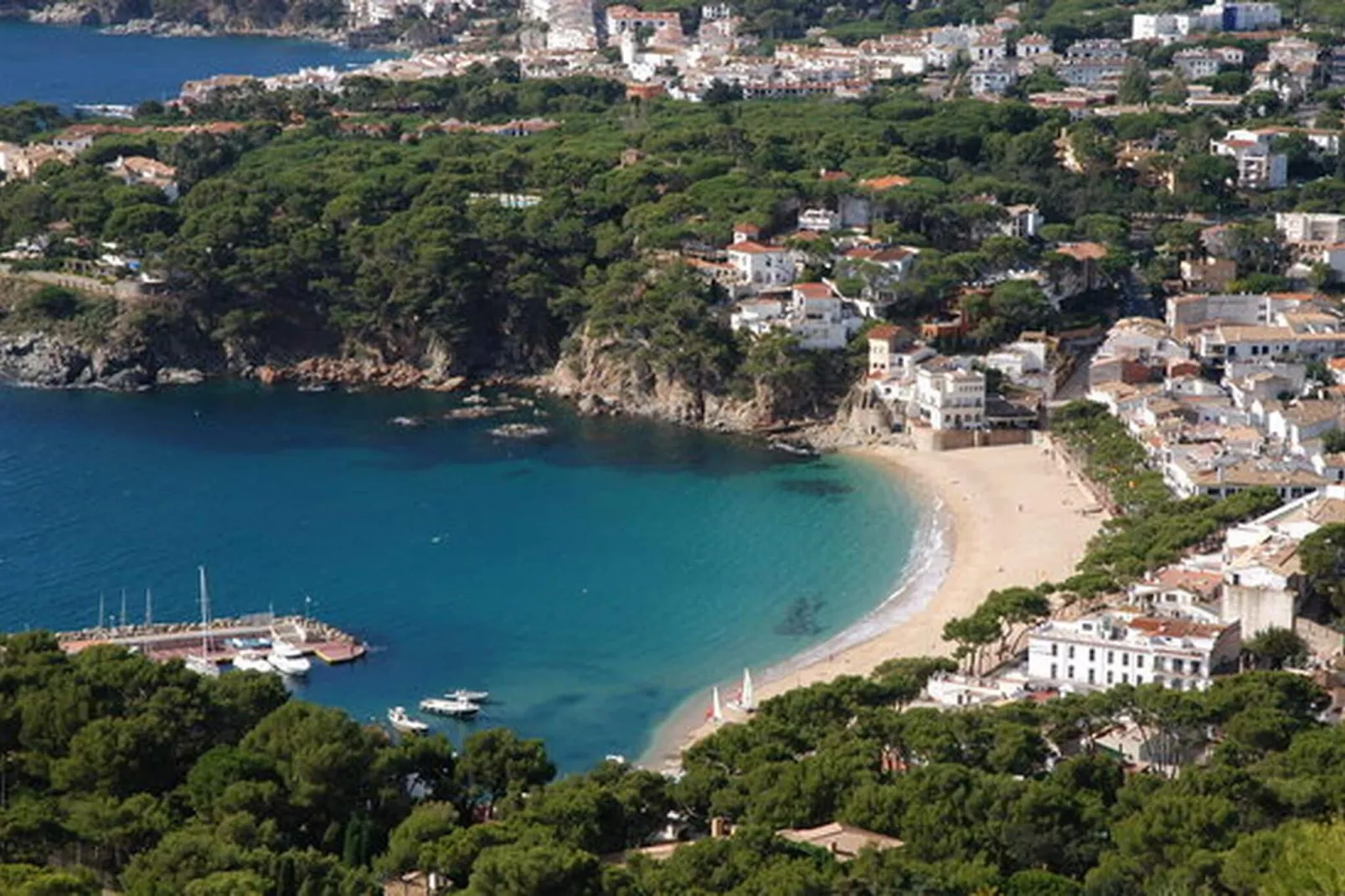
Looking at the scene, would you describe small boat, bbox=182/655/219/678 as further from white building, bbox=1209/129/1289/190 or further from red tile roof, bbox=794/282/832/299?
white building, bbox=1209/129/1289/190

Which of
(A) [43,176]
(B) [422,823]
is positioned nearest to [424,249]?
(A) [43,176]

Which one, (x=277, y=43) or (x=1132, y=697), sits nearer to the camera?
(x=1132, y=697)

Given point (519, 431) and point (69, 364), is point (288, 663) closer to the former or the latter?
point (519, 431)

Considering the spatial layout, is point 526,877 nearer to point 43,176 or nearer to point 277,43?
point 43,176

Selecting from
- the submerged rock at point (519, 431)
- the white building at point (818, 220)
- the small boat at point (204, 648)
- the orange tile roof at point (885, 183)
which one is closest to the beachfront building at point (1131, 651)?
the small boat at point (204, 648)

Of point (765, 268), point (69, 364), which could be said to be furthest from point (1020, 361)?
point (69, 364)

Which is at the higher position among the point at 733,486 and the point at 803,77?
the point at 803,77
